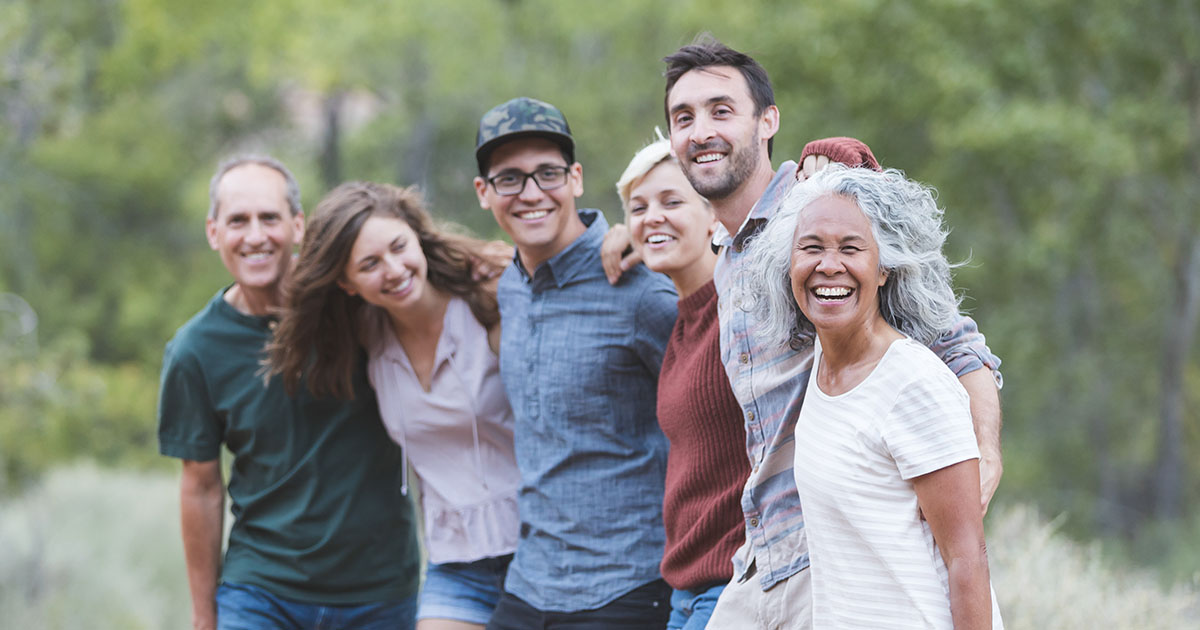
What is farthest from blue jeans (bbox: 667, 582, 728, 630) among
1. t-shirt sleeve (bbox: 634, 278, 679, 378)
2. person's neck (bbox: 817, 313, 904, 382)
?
person's neck (bbox: 817, 313, 904, 382)

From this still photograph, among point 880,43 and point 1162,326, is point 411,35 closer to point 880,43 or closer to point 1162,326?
point 880,43

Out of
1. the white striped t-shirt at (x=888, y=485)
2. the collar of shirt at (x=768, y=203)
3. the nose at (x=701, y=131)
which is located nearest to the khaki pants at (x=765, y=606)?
the white striped t-shirt at (x=888, y=485)

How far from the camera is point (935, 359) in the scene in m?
2.38

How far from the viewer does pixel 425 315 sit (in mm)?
4086

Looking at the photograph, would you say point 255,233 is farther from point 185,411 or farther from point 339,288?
point 185,411

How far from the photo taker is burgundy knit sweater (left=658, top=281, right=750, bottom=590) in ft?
10.0

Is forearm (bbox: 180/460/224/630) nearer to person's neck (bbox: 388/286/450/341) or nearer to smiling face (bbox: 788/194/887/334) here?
person's neck (bbox: 388/286/450/341)

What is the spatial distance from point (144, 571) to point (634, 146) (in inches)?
586

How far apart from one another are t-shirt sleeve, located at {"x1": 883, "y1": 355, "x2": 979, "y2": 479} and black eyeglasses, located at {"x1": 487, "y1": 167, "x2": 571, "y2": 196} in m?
1.70

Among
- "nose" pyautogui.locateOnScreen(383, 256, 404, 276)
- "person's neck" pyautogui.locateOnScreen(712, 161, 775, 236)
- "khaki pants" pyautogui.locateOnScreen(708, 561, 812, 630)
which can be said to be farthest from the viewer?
"nose" pyautogui.locateOnScreen(383, 256, 404, 276)

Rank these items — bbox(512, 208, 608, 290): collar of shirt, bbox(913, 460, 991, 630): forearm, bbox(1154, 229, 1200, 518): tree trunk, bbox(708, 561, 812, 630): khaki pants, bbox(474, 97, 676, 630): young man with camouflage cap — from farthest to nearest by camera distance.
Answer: bbox(1154, 229, 1200, 518): tree trunk
bbox(512, 208, 608, 290): collar of shirt
bbox(474, 97, 676, 630): young man with camouflage cap
bbox(708, 561, 812, 630): khaki pants
bbox(913, 460, 991, 630): forearm

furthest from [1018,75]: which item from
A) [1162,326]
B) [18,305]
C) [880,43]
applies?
[18,305]

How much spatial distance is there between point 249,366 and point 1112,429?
56.2 feet

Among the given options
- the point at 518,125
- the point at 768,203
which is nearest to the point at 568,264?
the point at 518,125
